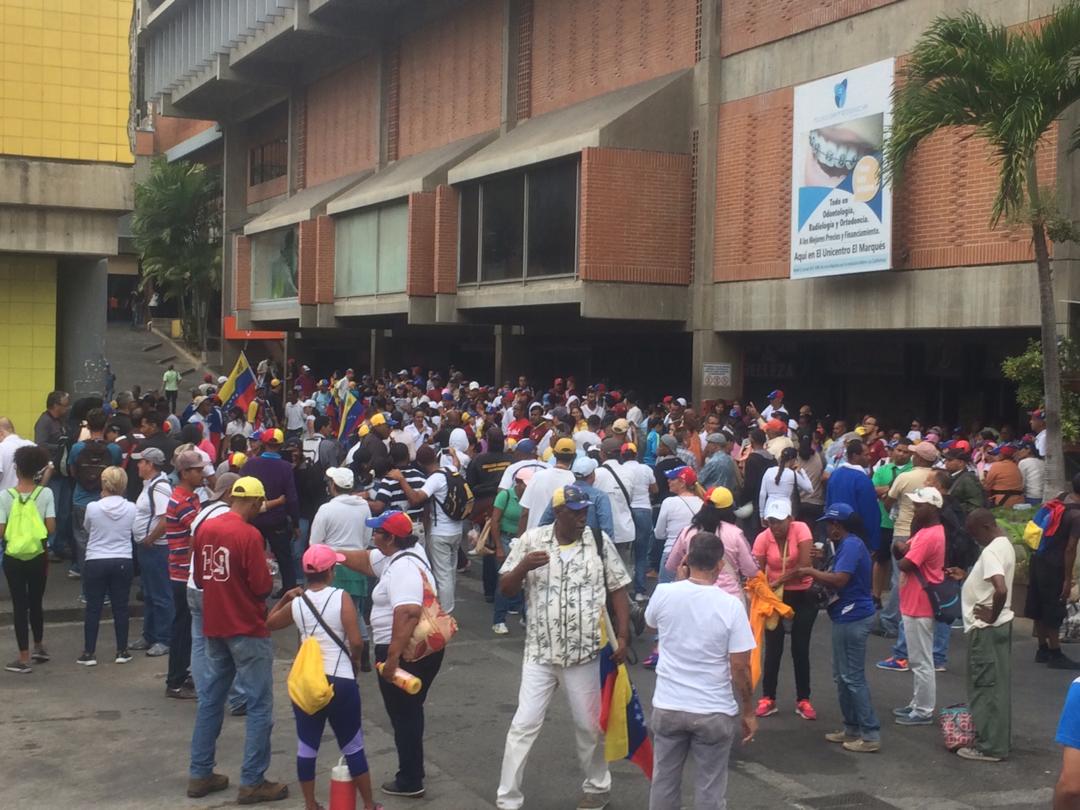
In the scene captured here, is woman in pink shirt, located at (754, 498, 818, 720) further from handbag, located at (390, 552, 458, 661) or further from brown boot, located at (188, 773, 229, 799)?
brown boot, located at (188, 773, 229, 799)

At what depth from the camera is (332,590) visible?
688cm

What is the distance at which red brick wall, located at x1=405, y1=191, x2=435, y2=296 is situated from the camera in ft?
98.4

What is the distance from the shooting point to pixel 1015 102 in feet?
45.3

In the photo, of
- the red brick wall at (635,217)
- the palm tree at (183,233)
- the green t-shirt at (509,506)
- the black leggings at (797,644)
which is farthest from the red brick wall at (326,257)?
the black leggings at (797,644)

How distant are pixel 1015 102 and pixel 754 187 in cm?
885

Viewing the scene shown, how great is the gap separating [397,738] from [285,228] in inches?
1307

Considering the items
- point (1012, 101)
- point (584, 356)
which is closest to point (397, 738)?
point (1012, 101)

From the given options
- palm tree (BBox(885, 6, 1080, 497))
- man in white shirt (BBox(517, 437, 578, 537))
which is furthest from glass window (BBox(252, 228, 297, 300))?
man in white shirt (BBox(517, 437, 578, 537))

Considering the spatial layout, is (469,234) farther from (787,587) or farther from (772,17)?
(787,587)

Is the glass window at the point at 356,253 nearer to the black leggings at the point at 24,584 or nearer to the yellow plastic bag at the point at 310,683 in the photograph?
the black leggings at the point at 24,584

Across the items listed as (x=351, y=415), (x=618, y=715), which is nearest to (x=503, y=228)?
(x=351, y=415)

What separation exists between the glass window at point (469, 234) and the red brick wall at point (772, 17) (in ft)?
23.6

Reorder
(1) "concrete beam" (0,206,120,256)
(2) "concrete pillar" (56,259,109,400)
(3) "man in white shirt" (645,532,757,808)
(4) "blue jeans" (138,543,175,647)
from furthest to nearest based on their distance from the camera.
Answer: (2) "concrete pillar" (56,259,109,400), (1) "concrete beam" (0,206,120,256), (4) "blue jeans" (138,543,175,647), (3) "man in white shirt" (645,532,757,808)

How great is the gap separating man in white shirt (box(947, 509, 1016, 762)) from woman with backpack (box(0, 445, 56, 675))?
23.6ft
